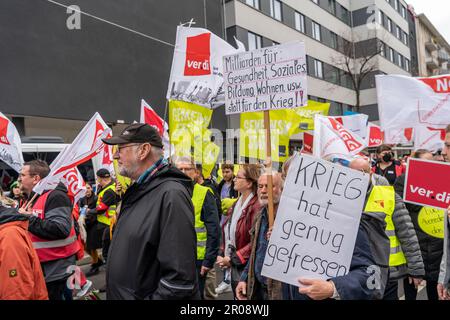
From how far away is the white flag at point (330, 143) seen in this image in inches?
177

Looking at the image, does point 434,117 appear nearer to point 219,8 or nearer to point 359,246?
point 359,246

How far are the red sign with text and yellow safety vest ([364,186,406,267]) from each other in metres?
0.37

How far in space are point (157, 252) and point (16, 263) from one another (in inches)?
49.0

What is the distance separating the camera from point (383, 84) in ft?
14.3

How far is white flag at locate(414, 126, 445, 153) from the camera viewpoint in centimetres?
414

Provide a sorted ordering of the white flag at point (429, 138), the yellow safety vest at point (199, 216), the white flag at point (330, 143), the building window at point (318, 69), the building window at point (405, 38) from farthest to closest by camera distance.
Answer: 1. the building window at point (405, 38)
2. the building window at point (318, 69)
3. the yellow safety vest at point (199, 216)
4. the white flag at point (330, 143)
5. the white flag at point (429, 138)

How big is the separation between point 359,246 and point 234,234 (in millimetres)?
1745

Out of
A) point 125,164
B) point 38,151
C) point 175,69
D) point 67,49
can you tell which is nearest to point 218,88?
point 175,69

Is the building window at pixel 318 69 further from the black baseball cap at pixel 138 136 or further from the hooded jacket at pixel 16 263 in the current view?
the hooded jacket at pixel 16 263

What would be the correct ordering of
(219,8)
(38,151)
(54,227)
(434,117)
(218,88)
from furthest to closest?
(219,8) → (38,151) → (218,88) → (434,117) → (54,227)

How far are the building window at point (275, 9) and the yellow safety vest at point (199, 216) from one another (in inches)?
968

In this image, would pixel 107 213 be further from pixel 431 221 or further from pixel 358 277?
pixel 358 277

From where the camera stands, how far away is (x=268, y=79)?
401cm

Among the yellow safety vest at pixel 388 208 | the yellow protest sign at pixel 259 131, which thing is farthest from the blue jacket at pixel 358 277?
the yellow protest sign at pixel 259 131
